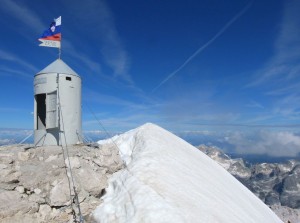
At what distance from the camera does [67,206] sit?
11.2m

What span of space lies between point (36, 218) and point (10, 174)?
2.36m

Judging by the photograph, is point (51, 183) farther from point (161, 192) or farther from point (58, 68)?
point (58, 68)

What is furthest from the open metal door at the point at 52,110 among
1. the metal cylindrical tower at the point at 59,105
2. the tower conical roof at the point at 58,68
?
the tower conical roof at the point at 58,68

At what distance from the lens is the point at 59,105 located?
16359 mm

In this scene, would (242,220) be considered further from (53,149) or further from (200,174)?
(53,149)

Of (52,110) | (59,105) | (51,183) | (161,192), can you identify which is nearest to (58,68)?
(59,105)

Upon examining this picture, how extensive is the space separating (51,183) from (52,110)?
5883 mm

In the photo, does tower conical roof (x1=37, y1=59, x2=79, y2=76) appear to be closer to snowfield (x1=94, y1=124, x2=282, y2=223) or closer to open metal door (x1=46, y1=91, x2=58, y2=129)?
open metal door (x1=46, y1=91, x2=58, y2=129)

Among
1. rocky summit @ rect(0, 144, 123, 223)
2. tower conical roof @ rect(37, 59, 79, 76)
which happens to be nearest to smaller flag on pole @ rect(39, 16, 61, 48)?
tower conical roof @ rect(37, 59, 79, 76)

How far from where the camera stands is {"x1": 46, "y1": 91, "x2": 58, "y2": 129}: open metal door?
16562 mm

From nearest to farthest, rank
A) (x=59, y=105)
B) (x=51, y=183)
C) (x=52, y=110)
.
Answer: (x=51, y=183), (x=59, y=105), (x=52, y=110)

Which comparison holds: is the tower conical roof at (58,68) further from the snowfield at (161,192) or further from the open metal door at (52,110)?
the snowfield at (161,192)

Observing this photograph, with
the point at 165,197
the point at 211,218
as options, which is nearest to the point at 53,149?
the point at 165,197

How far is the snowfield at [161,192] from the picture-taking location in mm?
9492
